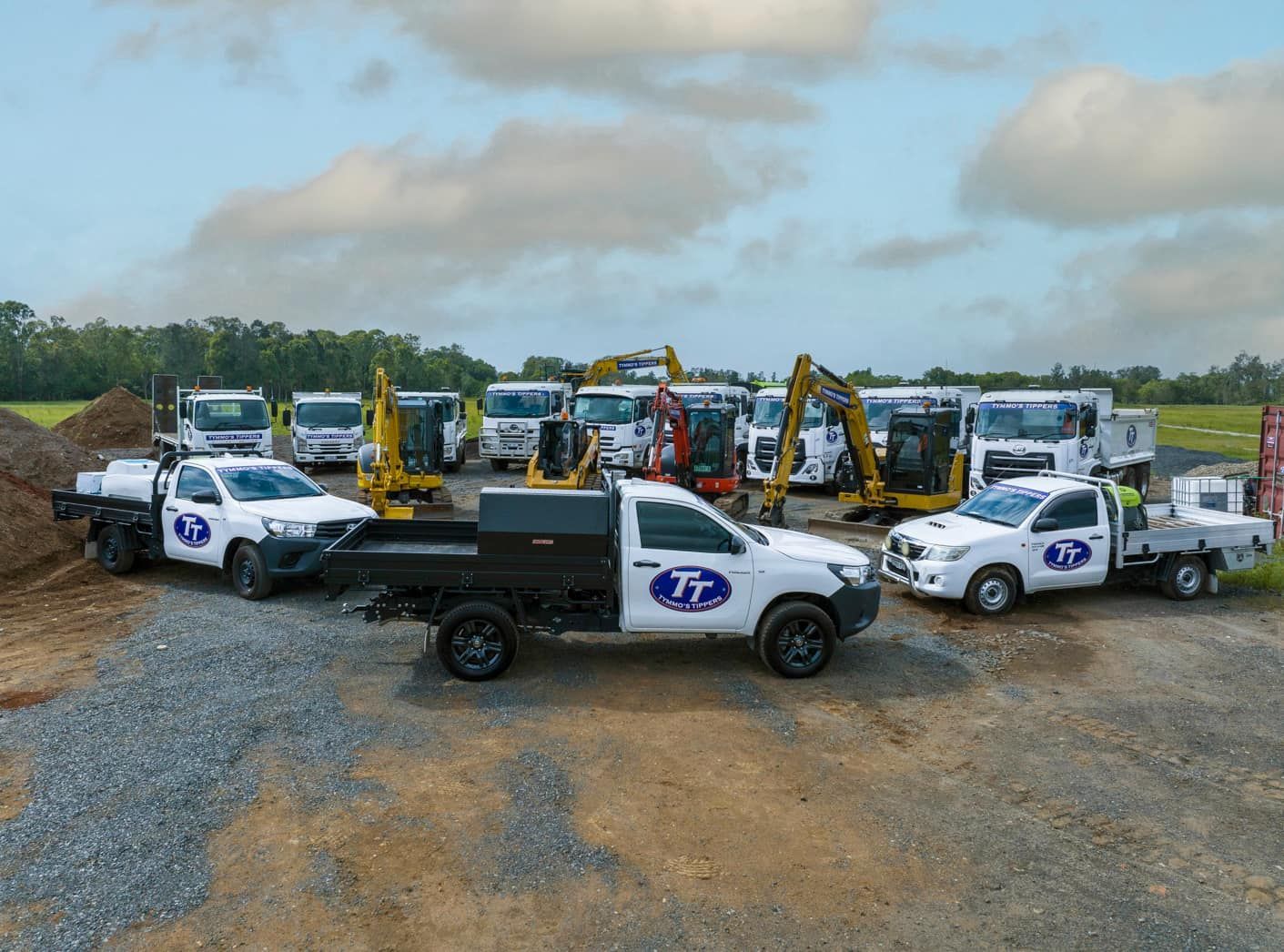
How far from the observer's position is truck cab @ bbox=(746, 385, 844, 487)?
76.3 feet

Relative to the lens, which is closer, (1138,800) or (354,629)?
(1138,800)

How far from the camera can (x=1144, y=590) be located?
13.3 m

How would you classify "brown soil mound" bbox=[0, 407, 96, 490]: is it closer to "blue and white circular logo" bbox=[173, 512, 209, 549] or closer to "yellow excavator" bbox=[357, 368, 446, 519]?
"yellow excavator" bbox=[357, 368, 446, 519]

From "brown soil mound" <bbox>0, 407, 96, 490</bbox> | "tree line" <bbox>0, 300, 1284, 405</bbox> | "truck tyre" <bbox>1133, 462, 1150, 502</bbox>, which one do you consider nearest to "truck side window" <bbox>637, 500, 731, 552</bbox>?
"brown soil mound" <bbox>0, 407, 96, 490</bbox>

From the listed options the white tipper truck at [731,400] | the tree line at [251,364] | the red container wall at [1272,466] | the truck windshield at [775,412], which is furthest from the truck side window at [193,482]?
the tree line at [251,364]

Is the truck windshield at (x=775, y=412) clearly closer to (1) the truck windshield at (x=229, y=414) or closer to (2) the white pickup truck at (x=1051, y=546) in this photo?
(2) the white pickup truck at (x=1051, y=546)

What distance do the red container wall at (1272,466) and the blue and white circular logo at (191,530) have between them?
18.3 meters

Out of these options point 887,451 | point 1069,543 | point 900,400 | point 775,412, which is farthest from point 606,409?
point 1069,543

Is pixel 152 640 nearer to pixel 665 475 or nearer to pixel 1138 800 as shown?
pixel 1138 800

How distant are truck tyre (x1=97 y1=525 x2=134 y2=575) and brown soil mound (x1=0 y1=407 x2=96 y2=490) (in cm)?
582

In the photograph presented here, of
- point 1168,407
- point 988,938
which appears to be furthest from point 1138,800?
point 1168,407

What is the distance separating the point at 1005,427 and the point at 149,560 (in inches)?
637

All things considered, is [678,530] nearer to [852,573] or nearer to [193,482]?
[852,573]

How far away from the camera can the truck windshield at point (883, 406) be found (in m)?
23.7
